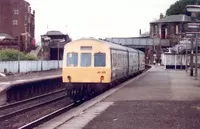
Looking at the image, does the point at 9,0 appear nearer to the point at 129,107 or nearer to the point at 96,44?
the point at 96,44

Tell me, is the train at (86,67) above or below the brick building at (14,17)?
below

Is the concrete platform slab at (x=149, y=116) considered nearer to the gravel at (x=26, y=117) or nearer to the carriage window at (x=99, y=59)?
the gravel at (x=26, y=117)

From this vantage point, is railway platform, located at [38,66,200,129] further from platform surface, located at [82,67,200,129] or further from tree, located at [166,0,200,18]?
tree, located at [166,0,200,18]

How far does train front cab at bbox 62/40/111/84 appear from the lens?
2217cm

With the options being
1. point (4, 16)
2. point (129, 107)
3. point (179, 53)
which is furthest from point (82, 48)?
point (4, 16)

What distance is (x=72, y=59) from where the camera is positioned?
22609 millimetres

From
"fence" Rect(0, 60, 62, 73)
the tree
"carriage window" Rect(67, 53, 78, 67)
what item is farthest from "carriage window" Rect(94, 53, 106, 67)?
the tree

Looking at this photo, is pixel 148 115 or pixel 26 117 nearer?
pixel 148 115

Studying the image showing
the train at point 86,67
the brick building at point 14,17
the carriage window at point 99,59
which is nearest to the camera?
the train at point 86,67

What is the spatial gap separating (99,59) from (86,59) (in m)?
0.61

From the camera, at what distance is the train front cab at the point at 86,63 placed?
2217 cm

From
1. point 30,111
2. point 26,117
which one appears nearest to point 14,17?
point 30,111

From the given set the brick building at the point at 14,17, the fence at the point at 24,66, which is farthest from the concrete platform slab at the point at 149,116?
the brick building at the point at 14,17

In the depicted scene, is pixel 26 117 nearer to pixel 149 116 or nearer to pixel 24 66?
pixel 149 116
